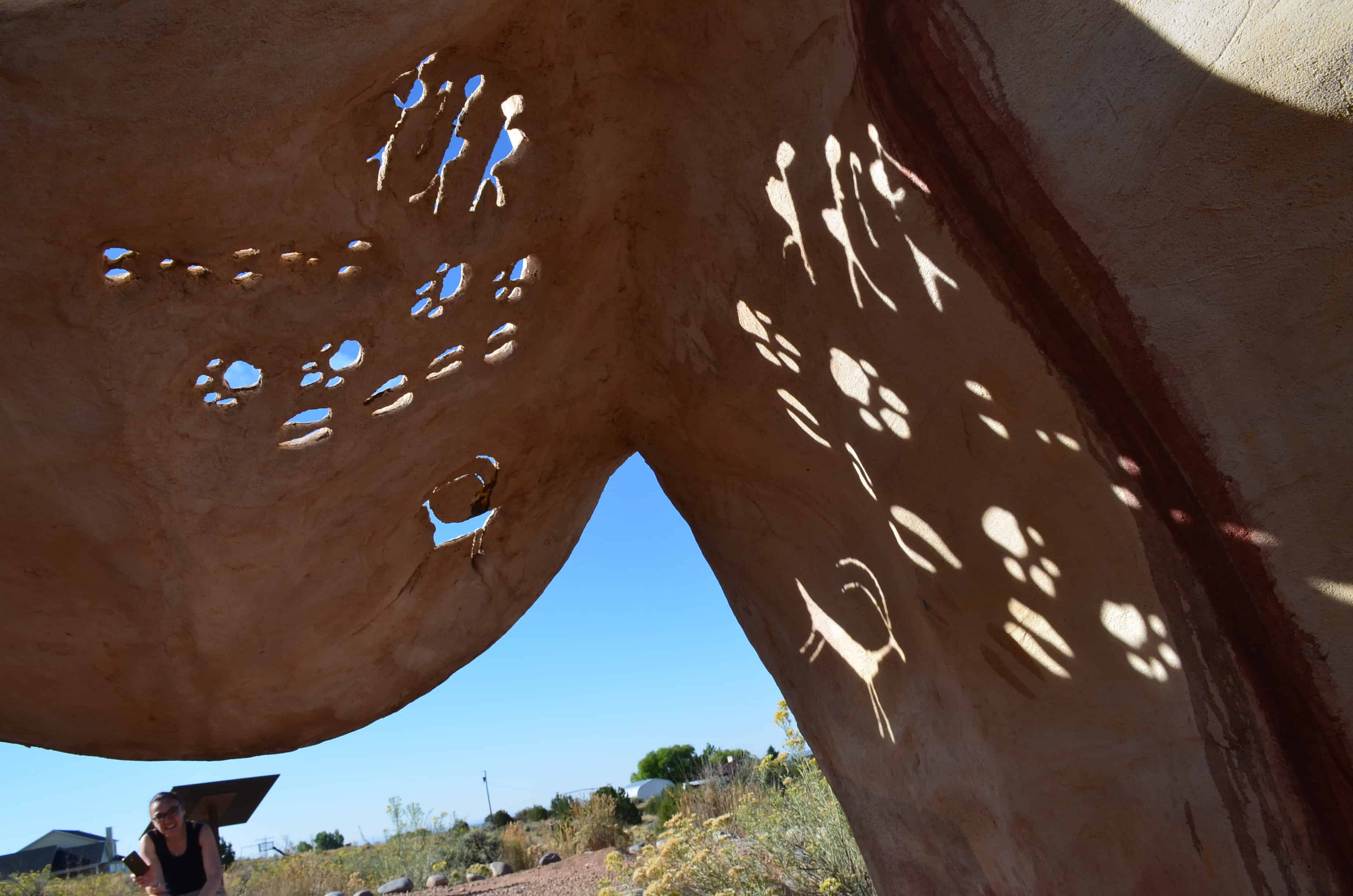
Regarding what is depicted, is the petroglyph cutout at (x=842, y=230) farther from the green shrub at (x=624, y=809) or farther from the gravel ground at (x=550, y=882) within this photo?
the green shrub at (x=624, y=809)

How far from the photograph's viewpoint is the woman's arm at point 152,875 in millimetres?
3627

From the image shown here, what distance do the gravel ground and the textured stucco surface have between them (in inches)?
246

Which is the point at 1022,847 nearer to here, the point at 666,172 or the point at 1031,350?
the point at 1031,350

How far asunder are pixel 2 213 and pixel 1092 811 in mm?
3034

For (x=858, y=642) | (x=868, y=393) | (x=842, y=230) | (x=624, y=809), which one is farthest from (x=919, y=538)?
(x=624, y=809)

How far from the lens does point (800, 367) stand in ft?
9.34

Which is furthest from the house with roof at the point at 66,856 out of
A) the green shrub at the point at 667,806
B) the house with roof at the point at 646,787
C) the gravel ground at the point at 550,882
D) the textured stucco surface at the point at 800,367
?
the house with roof at the point at 646,787

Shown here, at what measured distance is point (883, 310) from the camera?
7.81 ft

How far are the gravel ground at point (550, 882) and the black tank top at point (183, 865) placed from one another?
18.1 ft

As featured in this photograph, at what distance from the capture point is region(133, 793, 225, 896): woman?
3.64 meters

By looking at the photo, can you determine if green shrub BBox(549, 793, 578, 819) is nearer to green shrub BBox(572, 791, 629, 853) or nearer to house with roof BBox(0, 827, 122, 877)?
green shrub BBox(572, 791, 629, 853)

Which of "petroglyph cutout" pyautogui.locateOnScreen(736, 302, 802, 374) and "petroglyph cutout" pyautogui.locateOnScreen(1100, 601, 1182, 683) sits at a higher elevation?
"petroglyph cutout" pyautogui.locateOnScreen(736, 302, 802, 374)

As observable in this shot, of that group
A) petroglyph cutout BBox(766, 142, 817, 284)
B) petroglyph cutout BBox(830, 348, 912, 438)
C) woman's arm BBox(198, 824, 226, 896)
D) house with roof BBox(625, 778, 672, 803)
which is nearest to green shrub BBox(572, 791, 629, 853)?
woman's arm BBox(198, 824, 226, 896)

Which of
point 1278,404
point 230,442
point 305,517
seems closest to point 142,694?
point 305,517
